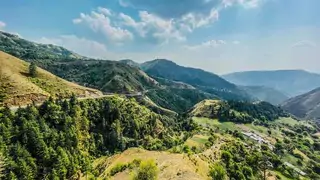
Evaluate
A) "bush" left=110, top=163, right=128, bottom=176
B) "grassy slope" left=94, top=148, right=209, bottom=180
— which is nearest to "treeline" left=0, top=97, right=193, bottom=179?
"grassy slope" left=94, top=148, right=209, bottom=180

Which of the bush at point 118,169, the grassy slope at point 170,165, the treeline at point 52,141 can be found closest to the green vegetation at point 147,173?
the grassy slope at point 170,165

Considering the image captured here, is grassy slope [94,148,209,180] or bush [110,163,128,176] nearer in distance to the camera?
grassy slope [94,148,209,180]

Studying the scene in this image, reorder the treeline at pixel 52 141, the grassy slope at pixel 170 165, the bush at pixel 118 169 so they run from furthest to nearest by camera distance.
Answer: the bush at pixel 118 169
the treeline at pixel 52 141
the grassy slope at pixel 170 165

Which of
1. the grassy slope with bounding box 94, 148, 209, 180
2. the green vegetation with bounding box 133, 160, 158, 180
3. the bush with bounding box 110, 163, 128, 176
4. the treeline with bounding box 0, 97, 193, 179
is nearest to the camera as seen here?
the green vegetation with bounding box 133, 160, 158, 180

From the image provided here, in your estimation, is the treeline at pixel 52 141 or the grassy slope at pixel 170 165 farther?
the treeline at pixel 52 141

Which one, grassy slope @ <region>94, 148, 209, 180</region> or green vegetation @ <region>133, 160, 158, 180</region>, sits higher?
green vegetation @ <region>133, 160, 158, 180</region>

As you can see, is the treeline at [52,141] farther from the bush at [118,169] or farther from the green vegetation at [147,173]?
the green vegetation at [147,173]

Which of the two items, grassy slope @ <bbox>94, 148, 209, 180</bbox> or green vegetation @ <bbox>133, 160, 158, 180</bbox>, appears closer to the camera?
green vegetation @ <bbox>133, 160, 158, 180</bbox>

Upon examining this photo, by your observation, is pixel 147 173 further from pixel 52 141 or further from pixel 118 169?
pixel 52 141

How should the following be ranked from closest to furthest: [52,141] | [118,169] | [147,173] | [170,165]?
1. [147,173]
2. [170,165]
3. [118,169]
4. [52,141]

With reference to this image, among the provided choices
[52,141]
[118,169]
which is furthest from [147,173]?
[52,141]

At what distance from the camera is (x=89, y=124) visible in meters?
195

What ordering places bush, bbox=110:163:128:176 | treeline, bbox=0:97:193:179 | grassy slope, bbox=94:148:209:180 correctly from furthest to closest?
bush, bbox=110:163:128:176 → treeline, bbox=0:97:193:179 → grassy slope, bbox=94:148:209:180

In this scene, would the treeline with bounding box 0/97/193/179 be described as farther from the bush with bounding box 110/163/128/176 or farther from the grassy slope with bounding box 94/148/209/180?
the bush with bounding box 110/163/128/176
